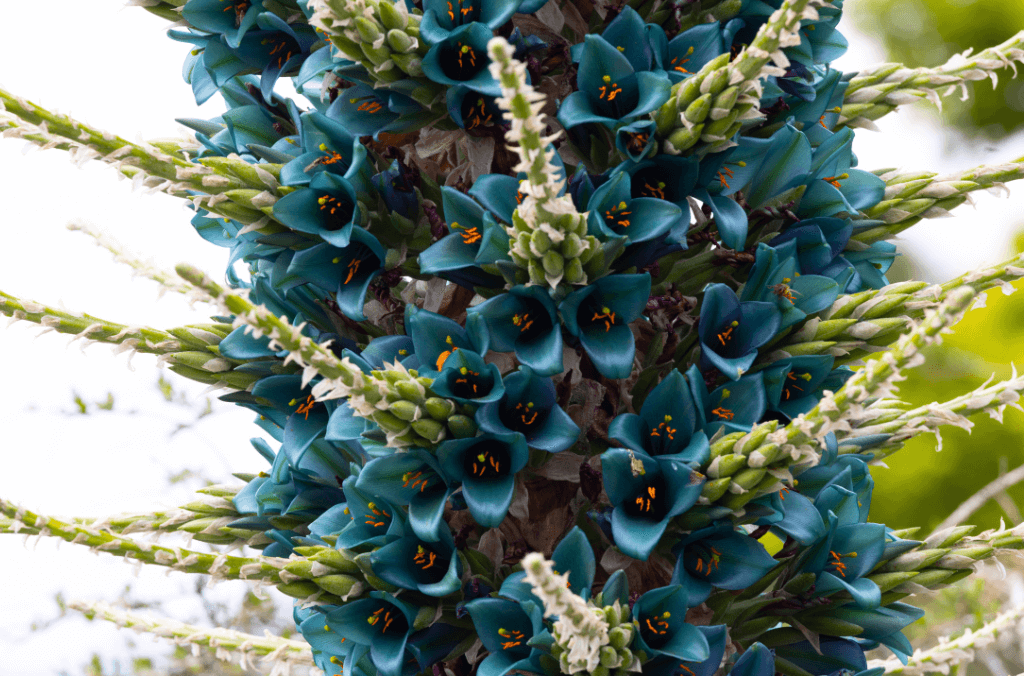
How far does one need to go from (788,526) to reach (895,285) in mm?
401

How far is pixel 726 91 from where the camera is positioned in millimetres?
1087

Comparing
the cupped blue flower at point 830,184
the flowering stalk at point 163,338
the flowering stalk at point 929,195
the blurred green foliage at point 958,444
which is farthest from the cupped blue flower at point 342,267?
the blurred green foliage at point 958,444

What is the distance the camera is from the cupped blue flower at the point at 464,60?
1.17m

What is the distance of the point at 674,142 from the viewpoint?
1176 millimetres

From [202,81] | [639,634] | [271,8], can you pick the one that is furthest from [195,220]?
[639,634]

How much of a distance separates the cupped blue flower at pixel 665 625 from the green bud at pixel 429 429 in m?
0.34

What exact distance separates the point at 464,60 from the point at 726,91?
0.37 metres

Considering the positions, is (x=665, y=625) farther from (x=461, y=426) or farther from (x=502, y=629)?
(x=461, y=426)

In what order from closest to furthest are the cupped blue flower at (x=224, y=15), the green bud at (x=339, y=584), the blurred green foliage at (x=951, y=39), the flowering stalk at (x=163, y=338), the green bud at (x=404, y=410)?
the green bud at (x=404, y=410) < the green bud at (x=339, y=584) < the flowering stalk at (x=163, y=338) < the cupped blue flower at (x=224, y=15) < the blurred green foliage at (x=951, y=39)

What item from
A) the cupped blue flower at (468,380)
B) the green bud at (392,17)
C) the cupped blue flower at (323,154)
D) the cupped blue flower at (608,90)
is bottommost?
the cupped blue flower at (468,380)

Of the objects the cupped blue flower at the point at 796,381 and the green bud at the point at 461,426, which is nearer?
the green bud at the point at 461,426

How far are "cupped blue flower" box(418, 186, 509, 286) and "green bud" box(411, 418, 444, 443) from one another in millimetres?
206

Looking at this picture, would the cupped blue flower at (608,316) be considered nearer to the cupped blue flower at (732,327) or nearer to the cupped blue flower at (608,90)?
the cupped blue flower at (732,327)

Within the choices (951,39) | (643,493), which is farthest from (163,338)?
(951,39)
